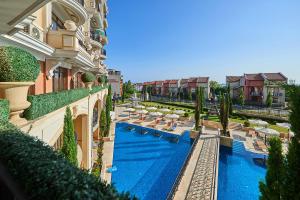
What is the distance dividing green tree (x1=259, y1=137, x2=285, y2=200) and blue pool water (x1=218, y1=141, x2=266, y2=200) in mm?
9673

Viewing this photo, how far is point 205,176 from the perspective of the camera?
52.1ft

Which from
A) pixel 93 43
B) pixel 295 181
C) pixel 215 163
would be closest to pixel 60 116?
pixel 295 181

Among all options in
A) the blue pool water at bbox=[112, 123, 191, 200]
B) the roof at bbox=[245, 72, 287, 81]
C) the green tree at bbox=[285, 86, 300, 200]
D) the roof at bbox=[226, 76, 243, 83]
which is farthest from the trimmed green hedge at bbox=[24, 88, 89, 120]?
the roof at bbox=[226, 76, 243, 83]

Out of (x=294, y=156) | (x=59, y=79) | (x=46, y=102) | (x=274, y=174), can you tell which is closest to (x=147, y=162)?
(x=59, y=79)

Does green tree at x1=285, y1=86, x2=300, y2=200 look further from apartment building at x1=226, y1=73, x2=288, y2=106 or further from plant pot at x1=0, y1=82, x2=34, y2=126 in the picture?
apartment building at x1=226, y1=73, x2=288, y2=106

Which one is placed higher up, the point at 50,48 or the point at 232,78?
the point at 232,78

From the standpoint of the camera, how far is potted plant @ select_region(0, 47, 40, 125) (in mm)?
6011

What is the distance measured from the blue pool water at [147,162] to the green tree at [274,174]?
7544 millimetres

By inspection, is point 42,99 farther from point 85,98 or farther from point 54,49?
point 85,98

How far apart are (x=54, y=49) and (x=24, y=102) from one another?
5.96m

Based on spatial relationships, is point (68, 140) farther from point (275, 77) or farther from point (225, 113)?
point (275, 77)

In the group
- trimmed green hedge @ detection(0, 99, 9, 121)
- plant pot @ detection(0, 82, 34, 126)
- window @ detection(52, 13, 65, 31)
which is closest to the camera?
trimmed green hedge @ detection(0, 99, 9, 121)

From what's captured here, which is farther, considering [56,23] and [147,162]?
[147,162]

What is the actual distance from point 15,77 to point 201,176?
13866 mm
